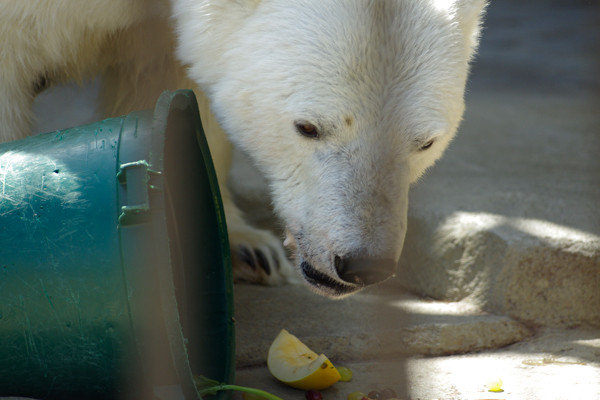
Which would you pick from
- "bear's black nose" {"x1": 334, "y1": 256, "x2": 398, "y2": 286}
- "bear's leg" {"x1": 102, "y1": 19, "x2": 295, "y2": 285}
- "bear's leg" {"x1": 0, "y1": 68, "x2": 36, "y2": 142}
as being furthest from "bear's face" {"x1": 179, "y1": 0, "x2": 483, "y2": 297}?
"bear's leg" {"x1": 0, "y1": 68, "x2": 36, "y2": 142}

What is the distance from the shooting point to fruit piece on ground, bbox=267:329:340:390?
1.56 metres

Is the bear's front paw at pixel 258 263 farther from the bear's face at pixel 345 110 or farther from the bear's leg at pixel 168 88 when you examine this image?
the bear's face at pixel 345 110

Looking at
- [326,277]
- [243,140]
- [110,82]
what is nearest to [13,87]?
[110,82]

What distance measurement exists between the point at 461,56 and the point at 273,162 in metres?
0.49

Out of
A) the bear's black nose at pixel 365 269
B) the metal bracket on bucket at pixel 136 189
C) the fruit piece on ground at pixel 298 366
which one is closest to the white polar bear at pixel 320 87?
the bear's black nose at pixel 365 269

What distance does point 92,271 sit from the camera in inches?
49.4

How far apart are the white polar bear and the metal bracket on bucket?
40 cm

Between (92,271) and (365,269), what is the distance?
1.66 feet

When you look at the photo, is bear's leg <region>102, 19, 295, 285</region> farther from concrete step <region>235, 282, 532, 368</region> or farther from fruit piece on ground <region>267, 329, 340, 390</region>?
fruit piece on ground <region>267, 329, 340, 390</region>

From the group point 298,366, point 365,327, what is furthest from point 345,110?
point 365,327

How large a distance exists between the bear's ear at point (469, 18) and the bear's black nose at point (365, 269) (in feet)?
2.05

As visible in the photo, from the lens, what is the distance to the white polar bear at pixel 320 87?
4.89ft

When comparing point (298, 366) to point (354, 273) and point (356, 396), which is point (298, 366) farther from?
point (354, 273)

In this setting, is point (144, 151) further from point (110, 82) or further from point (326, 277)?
point (110, 82)
